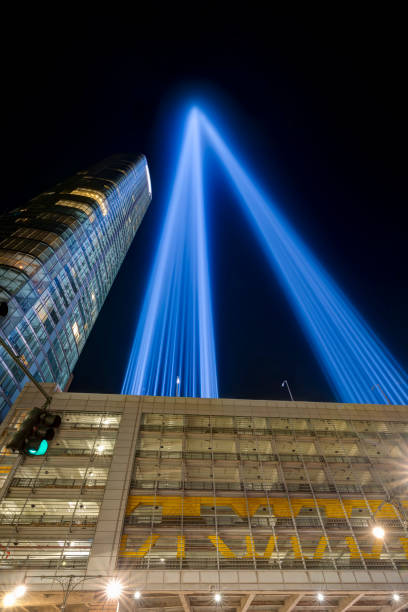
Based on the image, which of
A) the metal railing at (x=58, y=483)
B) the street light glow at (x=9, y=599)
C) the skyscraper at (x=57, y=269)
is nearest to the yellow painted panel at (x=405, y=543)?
the metal railing at (x=58, y=483)

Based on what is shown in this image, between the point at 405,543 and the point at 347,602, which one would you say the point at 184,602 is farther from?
the point at 405,543

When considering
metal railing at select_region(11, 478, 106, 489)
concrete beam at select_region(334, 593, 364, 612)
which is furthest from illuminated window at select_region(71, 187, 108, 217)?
concrete beam at select_region(334, 593, 364, 612)

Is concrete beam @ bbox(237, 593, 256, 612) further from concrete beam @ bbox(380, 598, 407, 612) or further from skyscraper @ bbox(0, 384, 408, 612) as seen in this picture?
concrete beam @ bbox(380, 598, 407, 612)

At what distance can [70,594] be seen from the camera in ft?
57.6

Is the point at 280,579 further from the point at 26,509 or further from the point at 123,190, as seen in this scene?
the point at 123,190

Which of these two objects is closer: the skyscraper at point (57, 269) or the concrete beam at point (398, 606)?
the concrete beam at point (398, 606)

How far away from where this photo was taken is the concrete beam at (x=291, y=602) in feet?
61.9

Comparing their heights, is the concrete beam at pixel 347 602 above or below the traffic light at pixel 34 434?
above

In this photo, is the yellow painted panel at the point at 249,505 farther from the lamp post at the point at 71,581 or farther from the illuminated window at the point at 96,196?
the illuminated window at the point at 96,196

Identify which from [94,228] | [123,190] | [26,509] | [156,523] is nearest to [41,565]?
[26,509]

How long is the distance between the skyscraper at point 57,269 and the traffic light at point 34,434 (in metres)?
39.5

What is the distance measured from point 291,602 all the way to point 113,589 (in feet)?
35.9

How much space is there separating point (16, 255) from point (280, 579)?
5246 cm

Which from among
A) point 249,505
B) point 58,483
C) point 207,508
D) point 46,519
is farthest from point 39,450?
point 58,483
